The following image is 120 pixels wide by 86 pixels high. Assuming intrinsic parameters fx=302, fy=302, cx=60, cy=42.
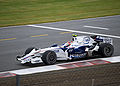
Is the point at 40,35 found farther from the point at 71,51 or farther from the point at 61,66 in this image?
the point at 61,66

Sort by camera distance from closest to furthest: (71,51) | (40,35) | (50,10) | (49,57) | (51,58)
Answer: (49,57) → (51,58) → (71,51) → (40,35) → (50,10)

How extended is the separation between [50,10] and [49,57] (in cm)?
1763

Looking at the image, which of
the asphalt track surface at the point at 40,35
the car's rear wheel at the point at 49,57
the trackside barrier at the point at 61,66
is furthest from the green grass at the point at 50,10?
the car's rear wheel at the point at 49,57

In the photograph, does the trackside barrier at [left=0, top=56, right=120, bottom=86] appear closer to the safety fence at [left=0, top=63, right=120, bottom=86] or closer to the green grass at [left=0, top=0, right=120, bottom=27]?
the safety fence at [left=0, top=63, right=120, bottom=86]

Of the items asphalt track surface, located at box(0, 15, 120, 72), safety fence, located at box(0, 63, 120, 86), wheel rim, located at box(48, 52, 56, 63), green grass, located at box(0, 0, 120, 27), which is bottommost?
safety fence, located at box(0, 63, 120, 86)

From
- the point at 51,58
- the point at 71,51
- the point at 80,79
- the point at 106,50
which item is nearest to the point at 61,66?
the point at 51,58

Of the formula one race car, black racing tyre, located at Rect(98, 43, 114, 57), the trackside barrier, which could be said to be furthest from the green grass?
the trackside barrier

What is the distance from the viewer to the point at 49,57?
13.3m

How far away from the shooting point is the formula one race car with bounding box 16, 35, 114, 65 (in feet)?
43.7

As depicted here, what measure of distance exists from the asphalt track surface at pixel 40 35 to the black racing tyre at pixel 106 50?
0.95 metres

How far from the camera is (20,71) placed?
12977 millimetres

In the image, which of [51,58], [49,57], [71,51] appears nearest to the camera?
[49,57]

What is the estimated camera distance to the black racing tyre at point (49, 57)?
1317cm

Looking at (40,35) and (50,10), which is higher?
(50,10)
